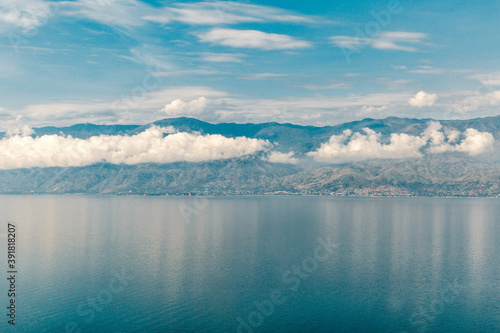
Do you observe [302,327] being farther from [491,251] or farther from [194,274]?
[491,251]

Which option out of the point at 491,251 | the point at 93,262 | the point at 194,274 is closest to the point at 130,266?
the point at 93,262

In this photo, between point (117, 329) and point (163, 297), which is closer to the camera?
point (117, 329)

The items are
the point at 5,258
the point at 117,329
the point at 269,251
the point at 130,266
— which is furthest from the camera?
the point at 269,251

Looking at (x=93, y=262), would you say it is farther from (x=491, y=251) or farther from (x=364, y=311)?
(x=491, y=251)

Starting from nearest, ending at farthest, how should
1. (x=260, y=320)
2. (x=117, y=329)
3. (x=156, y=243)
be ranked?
(x=117, y=329), (x=260, y=320), (x=156, y=243)

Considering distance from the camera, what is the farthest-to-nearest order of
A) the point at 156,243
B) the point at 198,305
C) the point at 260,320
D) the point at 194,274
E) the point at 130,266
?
the point at 156,243, the point at 130,266, the point at 194,274, the point at 198,305, the point at 260,320

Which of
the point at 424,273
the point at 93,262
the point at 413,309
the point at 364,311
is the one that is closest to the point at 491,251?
the point at 424,273

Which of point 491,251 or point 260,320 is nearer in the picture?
point 260,320

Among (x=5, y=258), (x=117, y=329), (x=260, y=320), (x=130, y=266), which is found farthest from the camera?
(x=5, y=258)

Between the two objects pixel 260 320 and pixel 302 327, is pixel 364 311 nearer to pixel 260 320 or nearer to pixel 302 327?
pixel 302 327
